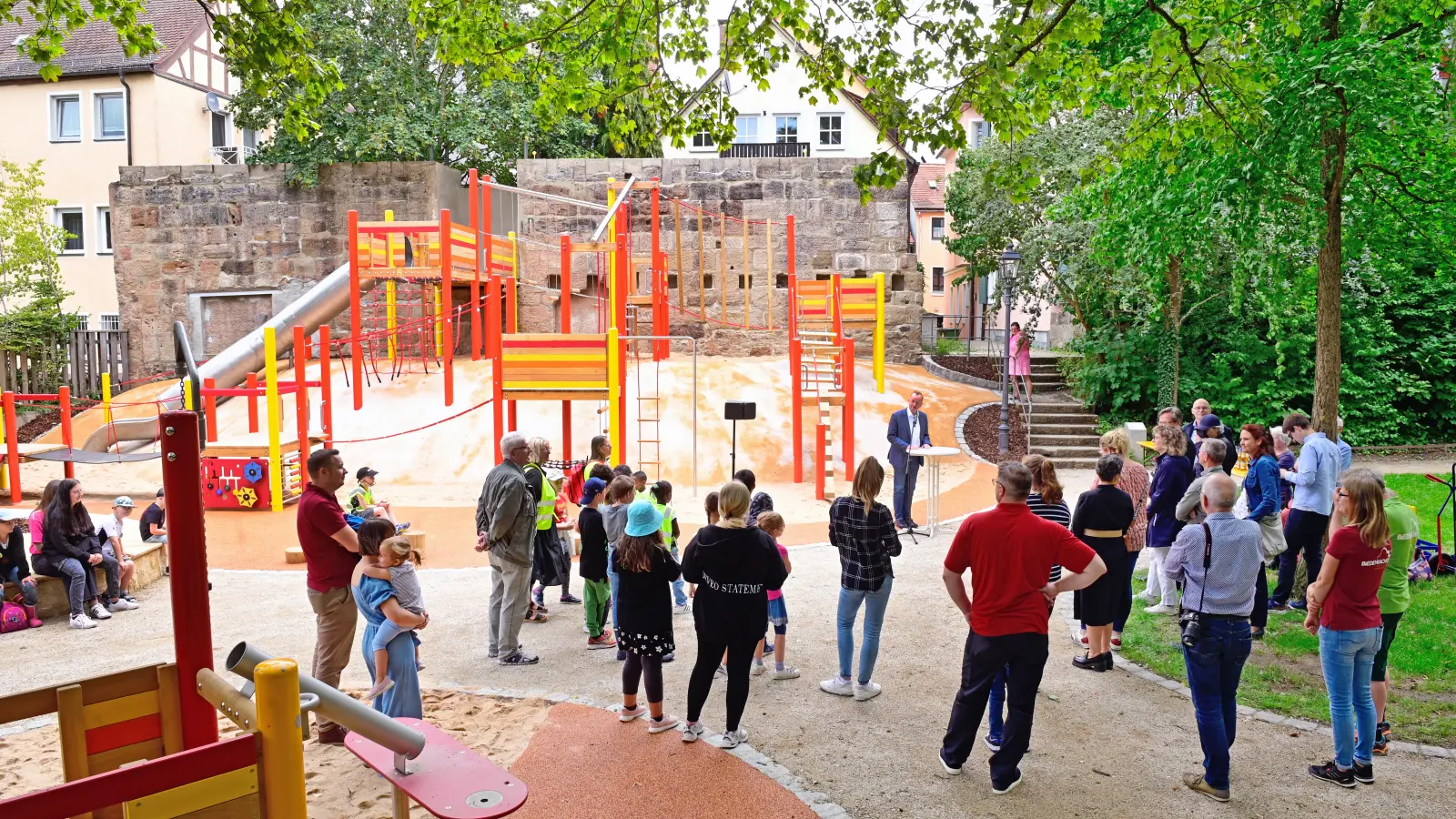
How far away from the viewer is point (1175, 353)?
671 inches

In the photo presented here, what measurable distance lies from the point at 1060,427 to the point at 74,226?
79.2ft

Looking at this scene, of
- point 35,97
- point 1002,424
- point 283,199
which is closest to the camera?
point 1002,424

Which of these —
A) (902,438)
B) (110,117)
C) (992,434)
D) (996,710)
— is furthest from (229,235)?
(996,710)

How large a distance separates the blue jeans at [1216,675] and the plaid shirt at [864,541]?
1629mm

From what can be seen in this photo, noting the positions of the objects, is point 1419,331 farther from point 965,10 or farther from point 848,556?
point 848,556

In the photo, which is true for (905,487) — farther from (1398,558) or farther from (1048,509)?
(1398,558)

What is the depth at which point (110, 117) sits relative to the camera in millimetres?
24891

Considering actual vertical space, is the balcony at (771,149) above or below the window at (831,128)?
below

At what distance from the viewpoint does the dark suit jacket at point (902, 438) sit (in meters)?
11.3

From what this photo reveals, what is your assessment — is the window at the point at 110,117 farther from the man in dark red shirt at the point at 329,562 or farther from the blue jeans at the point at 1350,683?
the blue jeans at the point at 1350,683

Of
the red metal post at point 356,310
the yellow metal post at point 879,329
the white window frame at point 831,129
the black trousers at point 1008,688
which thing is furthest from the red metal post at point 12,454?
the white window frame at point 831,129

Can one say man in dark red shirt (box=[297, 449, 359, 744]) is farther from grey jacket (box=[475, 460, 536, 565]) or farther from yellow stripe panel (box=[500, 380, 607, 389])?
yellow stripe panel (box=[500, 380, 607, 389])

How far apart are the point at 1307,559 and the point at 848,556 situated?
394 cm

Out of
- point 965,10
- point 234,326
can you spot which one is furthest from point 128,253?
point 965,10
